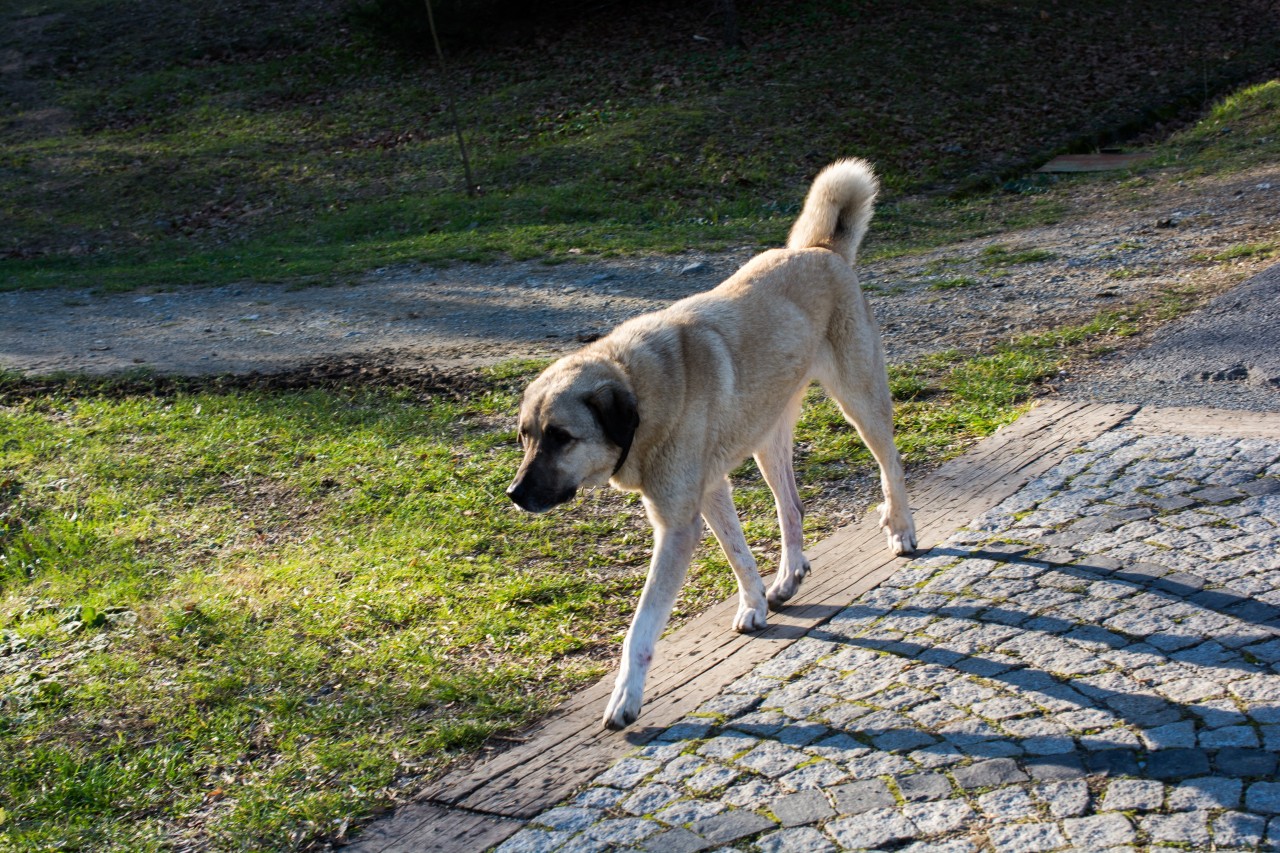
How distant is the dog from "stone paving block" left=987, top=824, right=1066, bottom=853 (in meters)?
1.38

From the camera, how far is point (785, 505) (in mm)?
5211

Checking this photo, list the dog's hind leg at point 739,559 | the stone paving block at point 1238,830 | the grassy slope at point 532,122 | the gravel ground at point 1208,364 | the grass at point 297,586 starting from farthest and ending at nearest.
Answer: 1. the grassy slope at point 532,122
2. the gravel ground at point 1208,364
3. the dog's hind leg at point 739,559
4. the grass at point 297,586
5. the stone paving block at point 1238,830

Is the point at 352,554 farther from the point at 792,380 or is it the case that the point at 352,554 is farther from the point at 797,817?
the point at 797,817

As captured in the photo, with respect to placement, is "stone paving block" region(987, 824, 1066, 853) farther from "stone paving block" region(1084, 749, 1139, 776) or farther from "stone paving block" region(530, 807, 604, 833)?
"stone paving block" region(530, 807, 604, 833)

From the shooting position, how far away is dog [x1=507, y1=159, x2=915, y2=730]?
Result: 4242 mm

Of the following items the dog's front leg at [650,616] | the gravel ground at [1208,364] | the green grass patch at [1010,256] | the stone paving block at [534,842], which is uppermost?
the dog's front leg at [650,616]

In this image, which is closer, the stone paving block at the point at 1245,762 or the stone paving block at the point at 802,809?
the stone paving block at the point at 1245,762

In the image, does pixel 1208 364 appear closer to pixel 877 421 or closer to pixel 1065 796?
pixel 877 421

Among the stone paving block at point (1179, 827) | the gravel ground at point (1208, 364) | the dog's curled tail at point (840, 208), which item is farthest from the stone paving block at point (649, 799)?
the gravel ground at point (1208, 364)

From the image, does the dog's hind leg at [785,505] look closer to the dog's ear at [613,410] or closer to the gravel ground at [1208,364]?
the dog's ear at [613,410]

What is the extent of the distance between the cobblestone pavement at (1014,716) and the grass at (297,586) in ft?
2.76

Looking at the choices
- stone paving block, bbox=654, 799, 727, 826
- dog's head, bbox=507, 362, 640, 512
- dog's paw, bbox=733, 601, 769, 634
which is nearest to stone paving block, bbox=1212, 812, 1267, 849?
stone paving block, bbox=654, 799, 727, 826

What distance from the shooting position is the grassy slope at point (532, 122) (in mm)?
14383

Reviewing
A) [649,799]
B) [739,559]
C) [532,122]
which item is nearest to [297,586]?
[739,559]
